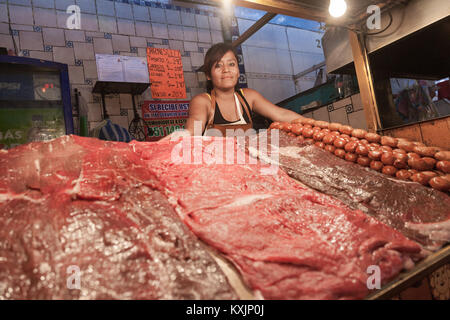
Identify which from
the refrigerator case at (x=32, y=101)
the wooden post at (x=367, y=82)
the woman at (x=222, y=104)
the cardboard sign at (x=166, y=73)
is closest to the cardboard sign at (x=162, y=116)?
the cardboard sign at (x=166, y=73)

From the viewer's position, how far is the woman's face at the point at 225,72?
326cm

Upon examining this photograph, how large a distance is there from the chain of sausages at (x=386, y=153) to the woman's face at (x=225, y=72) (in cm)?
133

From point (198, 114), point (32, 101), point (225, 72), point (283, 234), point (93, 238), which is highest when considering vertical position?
point (32, 101)

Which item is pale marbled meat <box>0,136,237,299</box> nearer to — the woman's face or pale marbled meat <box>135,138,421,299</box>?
pale marbled meat <box>135,138,421,299</box>

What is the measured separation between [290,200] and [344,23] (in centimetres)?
280

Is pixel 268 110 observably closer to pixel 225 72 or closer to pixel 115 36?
pixel 225 72

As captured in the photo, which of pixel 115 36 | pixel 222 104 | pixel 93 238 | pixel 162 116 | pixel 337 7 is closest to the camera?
pixel 93 238

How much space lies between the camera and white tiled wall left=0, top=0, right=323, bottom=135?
4.64 metres

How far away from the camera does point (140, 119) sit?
5.27 metres

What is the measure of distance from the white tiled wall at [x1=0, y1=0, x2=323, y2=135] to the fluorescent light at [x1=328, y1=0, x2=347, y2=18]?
3.63 metres

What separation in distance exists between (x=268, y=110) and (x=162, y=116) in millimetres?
2677

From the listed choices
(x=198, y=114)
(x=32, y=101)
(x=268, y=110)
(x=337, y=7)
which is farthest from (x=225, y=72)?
(x=32, y=101)

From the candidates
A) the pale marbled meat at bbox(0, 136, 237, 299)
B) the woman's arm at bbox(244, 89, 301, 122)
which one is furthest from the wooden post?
the pale marbled meat at bbox(0, 136, 237, 299)

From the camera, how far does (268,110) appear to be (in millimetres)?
3545
